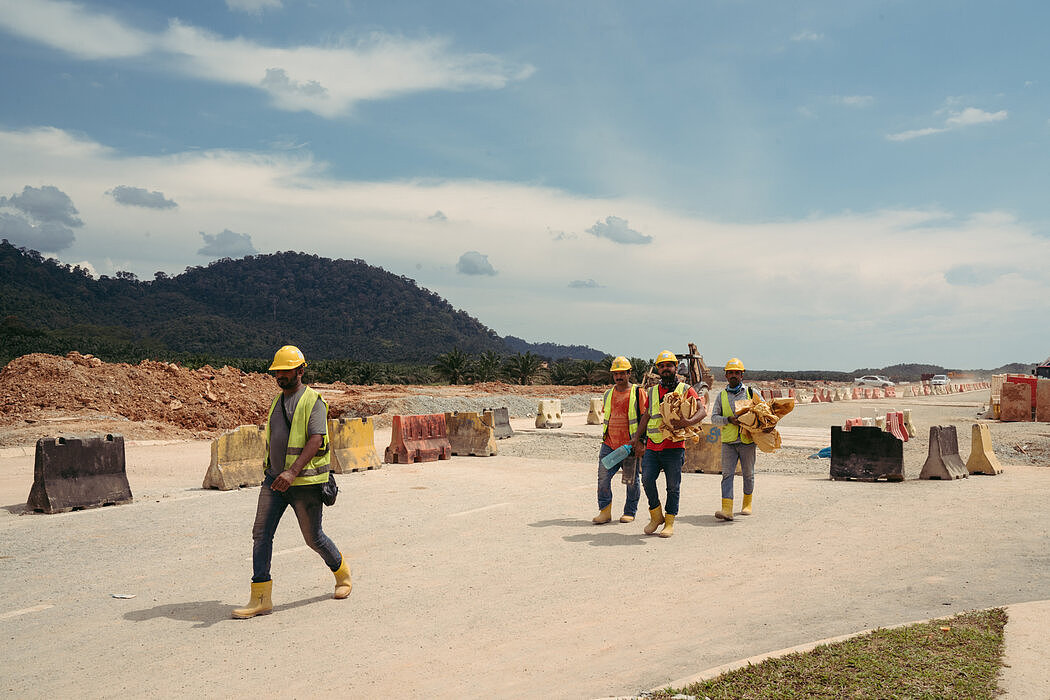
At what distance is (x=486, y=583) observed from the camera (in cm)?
735

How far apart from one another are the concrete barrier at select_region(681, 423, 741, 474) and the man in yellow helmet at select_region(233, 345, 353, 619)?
10441mm

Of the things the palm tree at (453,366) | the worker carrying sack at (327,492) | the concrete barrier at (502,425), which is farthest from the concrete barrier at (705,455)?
the palm tree at (453,366)

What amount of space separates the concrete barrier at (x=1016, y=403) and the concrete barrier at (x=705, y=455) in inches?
845

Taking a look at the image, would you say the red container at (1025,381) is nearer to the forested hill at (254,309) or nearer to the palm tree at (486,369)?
the palm tree at (486,369)

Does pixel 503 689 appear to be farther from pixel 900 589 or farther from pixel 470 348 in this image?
pixel 470 348

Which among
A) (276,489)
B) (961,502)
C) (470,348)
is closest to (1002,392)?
(961,502)

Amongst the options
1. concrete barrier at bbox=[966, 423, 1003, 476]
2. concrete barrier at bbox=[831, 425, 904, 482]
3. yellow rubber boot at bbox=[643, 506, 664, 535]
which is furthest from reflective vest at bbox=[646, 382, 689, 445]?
concrete barrier at bbox=[966, 423, 1003, 476]

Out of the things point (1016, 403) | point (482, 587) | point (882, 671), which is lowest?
point (482, 587)

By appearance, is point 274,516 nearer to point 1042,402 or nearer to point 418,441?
point 418,441

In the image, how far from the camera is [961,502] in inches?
463

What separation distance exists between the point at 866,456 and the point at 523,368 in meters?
55.8

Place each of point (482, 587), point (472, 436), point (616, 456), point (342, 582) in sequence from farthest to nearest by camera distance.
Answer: point (472, 436), point (616, 456), point (482, 587), point (342, 582)

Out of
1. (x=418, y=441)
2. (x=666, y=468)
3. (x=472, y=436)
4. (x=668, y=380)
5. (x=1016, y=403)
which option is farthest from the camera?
(x=1016, y=403)

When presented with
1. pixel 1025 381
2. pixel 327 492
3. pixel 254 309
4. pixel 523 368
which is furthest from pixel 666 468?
pixel 254 309
